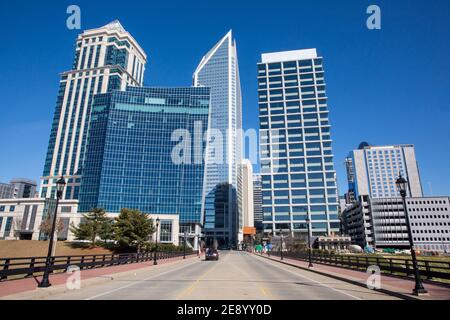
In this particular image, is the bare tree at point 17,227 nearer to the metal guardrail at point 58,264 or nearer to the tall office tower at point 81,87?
the tall office tower at point 81,87

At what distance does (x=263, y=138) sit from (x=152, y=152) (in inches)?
2359

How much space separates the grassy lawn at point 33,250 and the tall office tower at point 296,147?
294 feet

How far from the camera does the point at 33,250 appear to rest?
63469 millimetres

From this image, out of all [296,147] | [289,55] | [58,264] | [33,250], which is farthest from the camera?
[289,55]

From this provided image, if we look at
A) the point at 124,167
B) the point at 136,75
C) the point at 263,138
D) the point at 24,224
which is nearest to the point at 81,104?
the point at 136,75

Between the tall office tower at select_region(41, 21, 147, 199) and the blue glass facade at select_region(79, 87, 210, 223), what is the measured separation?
23.3 meters

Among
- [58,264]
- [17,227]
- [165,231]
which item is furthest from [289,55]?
[58,264]

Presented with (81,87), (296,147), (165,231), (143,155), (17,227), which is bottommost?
(165,231)

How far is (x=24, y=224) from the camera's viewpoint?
9919 centimetres

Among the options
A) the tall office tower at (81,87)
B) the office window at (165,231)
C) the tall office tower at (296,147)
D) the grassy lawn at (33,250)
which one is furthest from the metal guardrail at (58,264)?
the tall office tower at (81,87)

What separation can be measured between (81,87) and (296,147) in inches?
4867

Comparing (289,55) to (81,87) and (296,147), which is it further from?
(81,87)

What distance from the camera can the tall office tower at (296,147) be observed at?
132m
